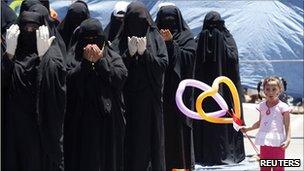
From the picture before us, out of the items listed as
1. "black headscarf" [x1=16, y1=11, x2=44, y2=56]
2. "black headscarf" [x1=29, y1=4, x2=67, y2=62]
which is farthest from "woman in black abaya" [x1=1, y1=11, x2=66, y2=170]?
"black headscarf" [x1=29, y1=4, x2=67, y2=62]

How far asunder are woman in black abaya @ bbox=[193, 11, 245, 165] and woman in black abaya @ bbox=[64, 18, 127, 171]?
304cm

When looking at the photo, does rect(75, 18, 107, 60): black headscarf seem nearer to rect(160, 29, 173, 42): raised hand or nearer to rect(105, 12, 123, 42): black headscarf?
rect(105, 12, 123, 42): black headscarf

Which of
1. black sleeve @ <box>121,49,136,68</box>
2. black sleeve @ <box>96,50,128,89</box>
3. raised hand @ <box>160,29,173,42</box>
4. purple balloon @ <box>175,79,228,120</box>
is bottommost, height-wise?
purple balloon @ <box>175,79,228,120</box>

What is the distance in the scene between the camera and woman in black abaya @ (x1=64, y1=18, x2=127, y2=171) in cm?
529

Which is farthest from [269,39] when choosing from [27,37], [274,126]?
[27,37]

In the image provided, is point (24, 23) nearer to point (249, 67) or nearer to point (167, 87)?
point (167, 87)

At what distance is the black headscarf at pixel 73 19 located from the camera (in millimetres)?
6223

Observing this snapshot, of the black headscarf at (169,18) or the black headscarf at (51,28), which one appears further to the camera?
the black headscarf at (169,18)

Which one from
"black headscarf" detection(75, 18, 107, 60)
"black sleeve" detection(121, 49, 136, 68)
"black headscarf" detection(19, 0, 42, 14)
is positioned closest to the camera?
"black headscarf" detection(75, 18, 107, 60)

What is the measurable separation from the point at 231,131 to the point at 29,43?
401 cm

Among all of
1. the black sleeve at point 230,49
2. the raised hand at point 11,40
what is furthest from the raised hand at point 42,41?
the black sleeve at point 230,49

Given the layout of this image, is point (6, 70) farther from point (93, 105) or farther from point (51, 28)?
point (93, 105)

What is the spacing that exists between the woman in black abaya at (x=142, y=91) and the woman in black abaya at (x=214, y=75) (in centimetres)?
251

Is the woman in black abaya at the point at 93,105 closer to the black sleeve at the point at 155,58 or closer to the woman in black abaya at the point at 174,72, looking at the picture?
the black sleeve at the point at 155,58
